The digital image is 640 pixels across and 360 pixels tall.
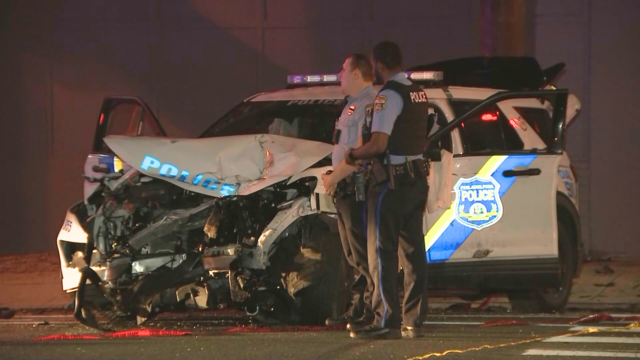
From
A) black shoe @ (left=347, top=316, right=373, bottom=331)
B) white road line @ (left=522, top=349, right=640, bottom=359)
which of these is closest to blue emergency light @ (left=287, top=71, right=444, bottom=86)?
black shoe @ (left=347, top=316, right=373, bottom=331)

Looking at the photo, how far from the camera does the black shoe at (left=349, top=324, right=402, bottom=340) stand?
632cm

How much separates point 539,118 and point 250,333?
11.4ft

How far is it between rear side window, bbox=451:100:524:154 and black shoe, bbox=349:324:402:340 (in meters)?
1.90

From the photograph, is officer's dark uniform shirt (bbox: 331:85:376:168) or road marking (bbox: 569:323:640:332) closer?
officer's dark uniform shirt (bbox: 331:85:376:168)

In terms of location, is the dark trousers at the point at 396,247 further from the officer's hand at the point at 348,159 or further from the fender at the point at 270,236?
the fender at the point at 270,236

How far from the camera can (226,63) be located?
1171cm

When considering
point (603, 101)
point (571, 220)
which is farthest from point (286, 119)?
point (603, 101)

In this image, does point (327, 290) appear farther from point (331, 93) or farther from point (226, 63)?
point (226, 63)

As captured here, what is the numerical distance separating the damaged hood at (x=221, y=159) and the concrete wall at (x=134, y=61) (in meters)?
4.53

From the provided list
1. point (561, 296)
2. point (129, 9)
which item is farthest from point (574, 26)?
point (129, 9)

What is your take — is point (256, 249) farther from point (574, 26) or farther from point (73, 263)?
point (574, 26)

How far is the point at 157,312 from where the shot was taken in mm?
6996

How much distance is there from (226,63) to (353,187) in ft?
18.0

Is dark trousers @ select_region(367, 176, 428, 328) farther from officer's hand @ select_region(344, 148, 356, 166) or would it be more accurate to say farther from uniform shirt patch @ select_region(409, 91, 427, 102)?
uniform shirt patch @ select_region(409, 91, 427, 102)
